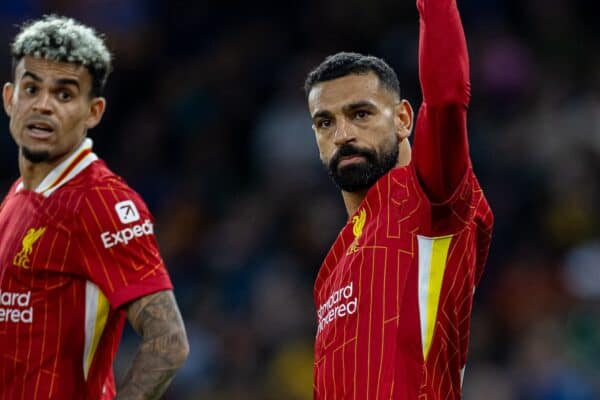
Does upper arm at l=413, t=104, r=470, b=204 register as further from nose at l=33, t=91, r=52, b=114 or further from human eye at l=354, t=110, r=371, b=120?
nose at l=33, t=91, r=52, b=114

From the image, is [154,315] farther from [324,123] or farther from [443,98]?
[443,98]

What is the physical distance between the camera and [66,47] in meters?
4.83

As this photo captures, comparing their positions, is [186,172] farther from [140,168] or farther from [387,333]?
[387,333]

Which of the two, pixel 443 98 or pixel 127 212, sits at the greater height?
pixel 443 98

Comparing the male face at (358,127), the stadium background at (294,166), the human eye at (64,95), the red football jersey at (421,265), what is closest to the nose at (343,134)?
the male face at (358,127)

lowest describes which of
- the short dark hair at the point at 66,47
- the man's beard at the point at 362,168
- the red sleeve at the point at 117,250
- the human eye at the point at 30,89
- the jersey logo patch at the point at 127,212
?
the red sleeve at the point at 117,250

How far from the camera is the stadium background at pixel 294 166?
9234 millimetres

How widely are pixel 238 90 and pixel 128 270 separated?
7097 mm

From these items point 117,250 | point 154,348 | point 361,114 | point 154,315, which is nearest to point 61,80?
point 117,250

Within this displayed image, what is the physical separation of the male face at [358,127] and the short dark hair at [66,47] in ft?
3.14

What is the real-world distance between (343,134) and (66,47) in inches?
47.9

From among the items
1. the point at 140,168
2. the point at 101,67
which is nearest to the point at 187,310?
the point at 140,168

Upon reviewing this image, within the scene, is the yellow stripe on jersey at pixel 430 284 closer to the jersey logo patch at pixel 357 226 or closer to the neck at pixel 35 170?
the jersey logo patch at pixel 357 226

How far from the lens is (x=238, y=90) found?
11.5 metres
